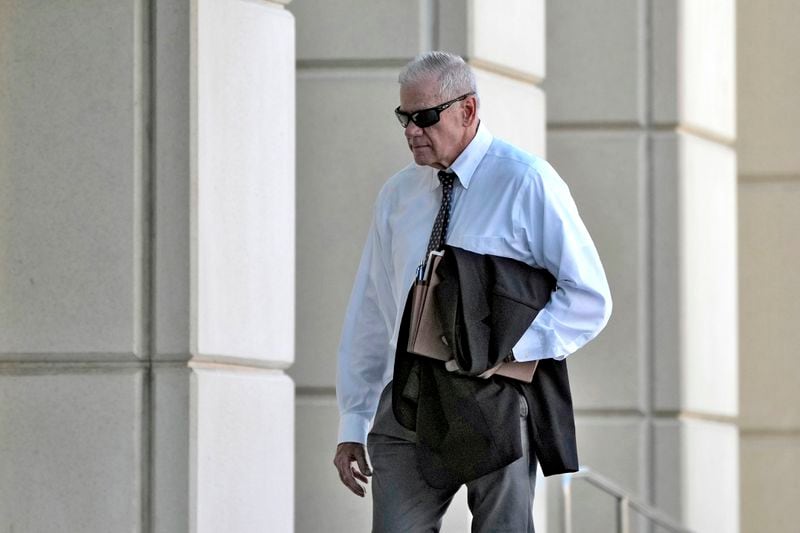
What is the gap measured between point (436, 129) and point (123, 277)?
141cm

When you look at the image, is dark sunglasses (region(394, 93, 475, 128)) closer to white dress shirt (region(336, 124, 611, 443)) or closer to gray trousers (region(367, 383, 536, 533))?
white dress shirt (region(336, 124, 611, 443))

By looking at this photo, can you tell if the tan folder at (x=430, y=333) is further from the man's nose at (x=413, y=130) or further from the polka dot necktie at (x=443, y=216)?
the man's nose at (x=413, y=130)

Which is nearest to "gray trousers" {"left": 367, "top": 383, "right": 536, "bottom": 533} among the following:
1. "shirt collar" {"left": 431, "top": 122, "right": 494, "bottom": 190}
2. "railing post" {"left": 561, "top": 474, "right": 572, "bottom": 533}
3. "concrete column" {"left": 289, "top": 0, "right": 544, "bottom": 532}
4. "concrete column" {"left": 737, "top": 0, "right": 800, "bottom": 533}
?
"shirt collar" {"left": 431, "top": 122, "right": 494, "bottom": 190}

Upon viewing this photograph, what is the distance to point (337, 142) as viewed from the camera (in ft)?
22.6

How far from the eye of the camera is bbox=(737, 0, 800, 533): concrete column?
9641 mm

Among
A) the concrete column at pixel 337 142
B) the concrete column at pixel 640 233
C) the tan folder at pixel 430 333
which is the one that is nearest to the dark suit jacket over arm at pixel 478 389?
the tan folder at pixel 430 333

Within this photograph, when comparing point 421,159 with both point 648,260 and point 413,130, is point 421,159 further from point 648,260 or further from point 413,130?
point 648,260

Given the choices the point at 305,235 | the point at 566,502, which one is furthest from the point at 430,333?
the point at 566,502

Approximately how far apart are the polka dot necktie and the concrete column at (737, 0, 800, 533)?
17.0ft

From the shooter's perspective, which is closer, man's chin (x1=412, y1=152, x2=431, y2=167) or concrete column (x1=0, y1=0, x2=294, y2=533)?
man's chin (x1=412, y1=152, x2=431, y2=167)

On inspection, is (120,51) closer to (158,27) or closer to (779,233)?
(158,27)

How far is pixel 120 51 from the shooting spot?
572cm

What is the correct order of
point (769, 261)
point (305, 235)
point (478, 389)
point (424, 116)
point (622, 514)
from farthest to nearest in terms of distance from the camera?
point (769, 261), point (622, 514), point (305, 235), point (424, 116), point (478, 389)

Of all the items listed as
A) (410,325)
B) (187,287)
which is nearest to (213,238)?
(187,287)
